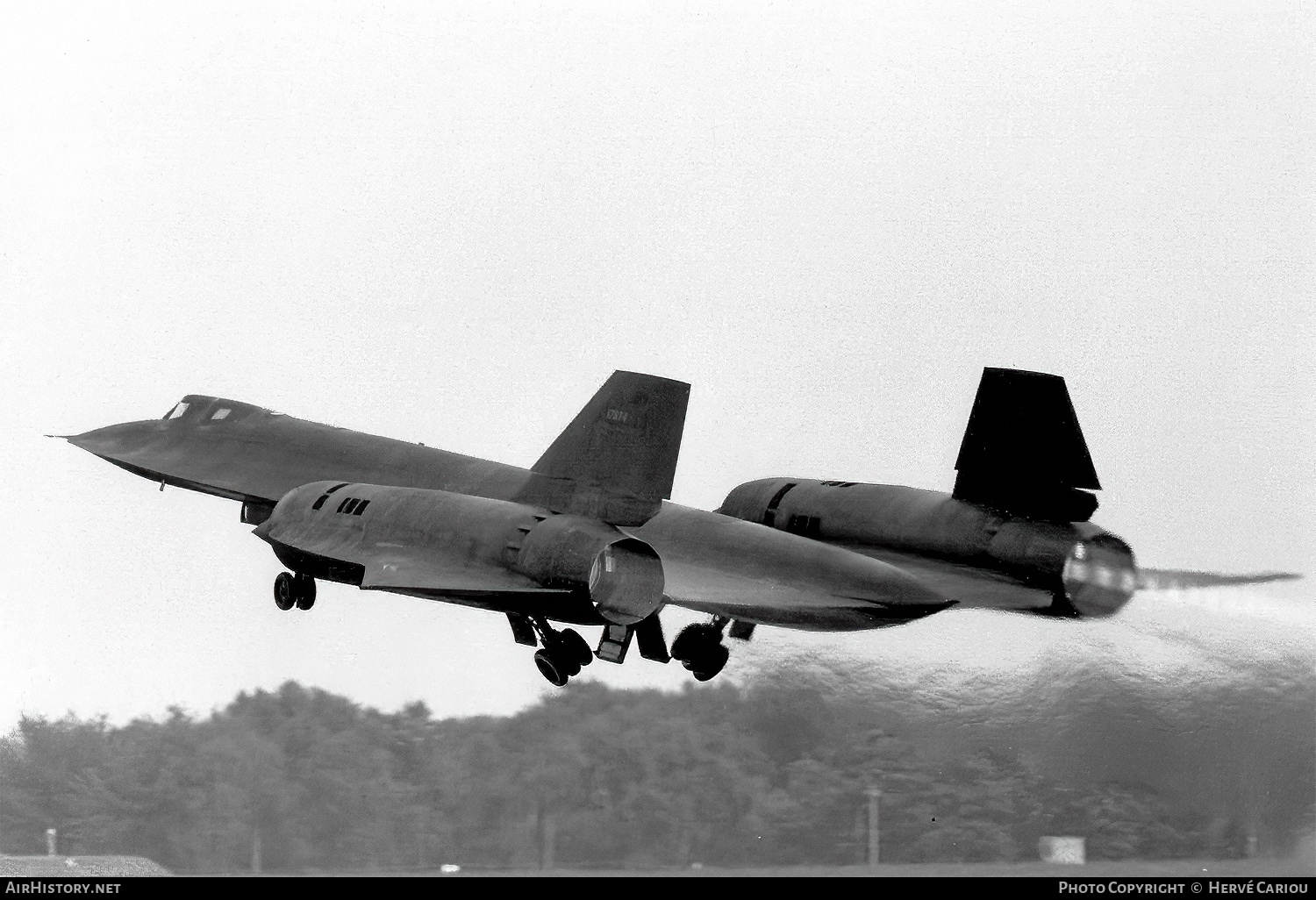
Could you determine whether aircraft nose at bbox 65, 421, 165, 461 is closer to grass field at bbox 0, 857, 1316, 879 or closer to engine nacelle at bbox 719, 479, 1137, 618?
grass field at bbox 0, 857, 1316, 879

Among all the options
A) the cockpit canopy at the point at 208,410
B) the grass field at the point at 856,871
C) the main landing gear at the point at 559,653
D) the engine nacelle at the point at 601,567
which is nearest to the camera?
the engine nacelle at the point at 601,567

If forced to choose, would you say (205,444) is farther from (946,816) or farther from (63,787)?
(946,816)

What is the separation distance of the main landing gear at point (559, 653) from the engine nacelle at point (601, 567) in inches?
103

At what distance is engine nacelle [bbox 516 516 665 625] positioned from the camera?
22.6 m

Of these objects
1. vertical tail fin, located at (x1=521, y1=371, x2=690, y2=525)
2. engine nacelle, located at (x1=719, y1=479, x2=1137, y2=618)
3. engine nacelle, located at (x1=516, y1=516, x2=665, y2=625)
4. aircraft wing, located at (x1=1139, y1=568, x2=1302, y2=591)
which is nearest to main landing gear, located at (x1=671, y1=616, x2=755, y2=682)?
engine nacelle, located at (x1=719, y1=479, x2=1137, y2=618)

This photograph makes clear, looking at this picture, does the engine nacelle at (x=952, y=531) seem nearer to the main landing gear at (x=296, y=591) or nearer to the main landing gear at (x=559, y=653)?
the main landing gear at (x=559, y=653)

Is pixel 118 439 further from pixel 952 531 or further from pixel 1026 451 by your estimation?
pixel 1026 451

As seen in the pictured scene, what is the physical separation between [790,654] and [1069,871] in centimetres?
432

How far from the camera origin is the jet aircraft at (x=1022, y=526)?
2422cm

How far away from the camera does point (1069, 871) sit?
76.8 feet

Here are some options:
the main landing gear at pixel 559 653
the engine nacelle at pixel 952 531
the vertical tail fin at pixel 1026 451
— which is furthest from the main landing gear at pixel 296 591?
the vertical tail fin at pixel 1026 451

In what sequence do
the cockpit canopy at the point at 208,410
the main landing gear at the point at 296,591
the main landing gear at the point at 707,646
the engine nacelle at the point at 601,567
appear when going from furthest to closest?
the cockpit canopy at the point at 208,410 < the main landing gear at the point at 296,591 < the main landing gear at the point at 707,646 < the engine nacelle at the point at 601,567

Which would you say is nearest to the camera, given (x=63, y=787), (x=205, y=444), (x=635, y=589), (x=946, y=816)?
(x=635, y=589)
